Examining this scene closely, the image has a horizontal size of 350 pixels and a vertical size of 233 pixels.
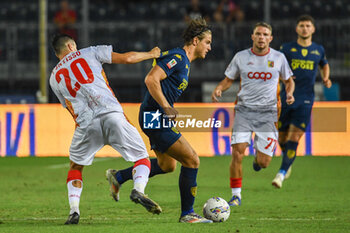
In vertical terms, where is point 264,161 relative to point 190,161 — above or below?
below

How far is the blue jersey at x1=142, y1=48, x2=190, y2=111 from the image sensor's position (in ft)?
23.9

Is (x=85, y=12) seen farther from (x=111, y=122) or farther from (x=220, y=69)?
(x=111, y=122)

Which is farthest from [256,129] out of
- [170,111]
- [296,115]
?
[170,111]

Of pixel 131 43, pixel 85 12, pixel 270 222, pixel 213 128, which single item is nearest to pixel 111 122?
pixel 270 222

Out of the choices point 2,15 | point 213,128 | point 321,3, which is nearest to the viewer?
point 213,128

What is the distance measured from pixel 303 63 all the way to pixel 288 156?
1406 mm

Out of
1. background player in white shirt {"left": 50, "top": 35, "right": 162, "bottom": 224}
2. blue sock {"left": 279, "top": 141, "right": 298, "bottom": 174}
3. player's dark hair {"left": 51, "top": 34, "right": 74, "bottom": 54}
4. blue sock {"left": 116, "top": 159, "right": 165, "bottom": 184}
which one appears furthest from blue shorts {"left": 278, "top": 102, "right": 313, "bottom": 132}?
player's dark hair {"left": 51, "top": 34, "right": 74, "bottom": 54}

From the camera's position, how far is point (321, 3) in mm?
20938

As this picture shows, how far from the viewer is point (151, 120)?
292 inches

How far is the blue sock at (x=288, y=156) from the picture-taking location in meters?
10.7

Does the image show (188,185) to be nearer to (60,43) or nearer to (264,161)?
(60,43)

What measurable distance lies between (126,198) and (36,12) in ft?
45.1

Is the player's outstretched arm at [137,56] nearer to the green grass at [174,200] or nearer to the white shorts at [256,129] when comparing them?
the green grass at [174,200]

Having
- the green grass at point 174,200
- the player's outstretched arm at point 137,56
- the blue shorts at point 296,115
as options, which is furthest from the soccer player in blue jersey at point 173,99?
the blue shorts at point 296,115
